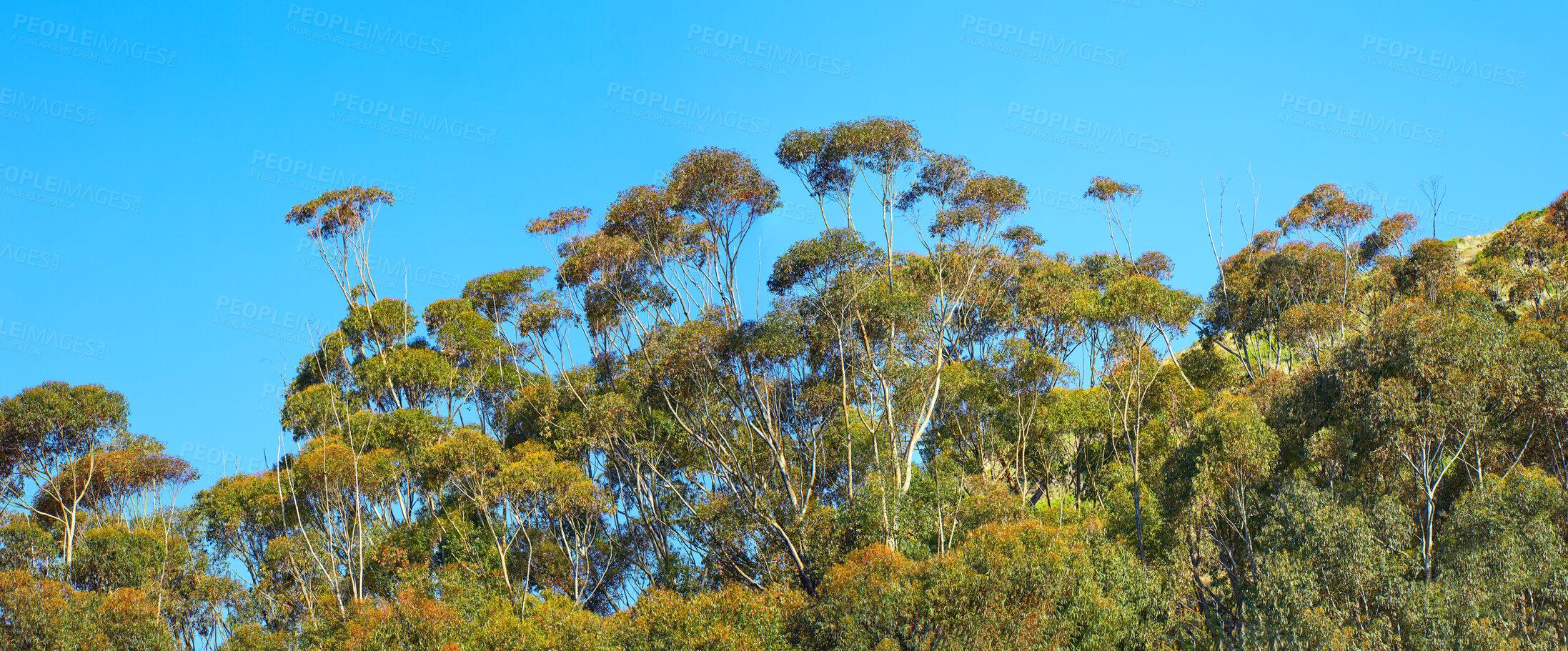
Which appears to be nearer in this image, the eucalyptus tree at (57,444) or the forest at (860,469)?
the forest at (860,469)

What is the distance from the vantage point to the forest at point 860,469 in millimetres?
21531

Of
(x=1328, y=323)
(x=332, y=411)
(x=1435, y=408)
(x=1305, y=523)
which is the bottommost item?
(x=1305, y=523)

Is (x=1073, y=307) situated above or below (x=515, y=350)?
below

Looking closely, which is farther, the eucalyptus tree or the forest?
the eucalyptus tree

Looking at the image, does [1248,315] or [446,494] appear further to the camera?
[1248,315]

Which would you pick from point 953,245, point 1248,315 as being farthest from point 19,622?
point 1248,315

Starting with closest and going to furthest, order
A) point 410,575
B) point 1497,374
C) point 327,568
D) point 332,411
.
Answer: point 1497,374 → point 410,575 → point 327,568 → point 332,411

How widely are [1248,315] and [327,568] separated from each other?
34.5m

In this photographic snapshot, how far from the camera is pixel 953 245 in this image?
1315 inches

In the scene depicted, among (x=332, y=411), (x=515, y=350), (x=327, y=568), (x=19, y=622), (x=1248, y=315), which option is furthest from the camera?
(x=1248, y=315)

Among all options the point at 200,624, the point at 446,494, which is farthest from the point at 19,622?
the point at 446,494

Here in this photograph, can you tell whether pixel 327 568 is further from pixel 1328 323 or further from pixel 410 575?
pixel 1328 323

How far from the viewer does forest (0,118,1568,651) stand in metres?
21.5

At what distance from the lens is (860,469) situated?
31.0 metres
